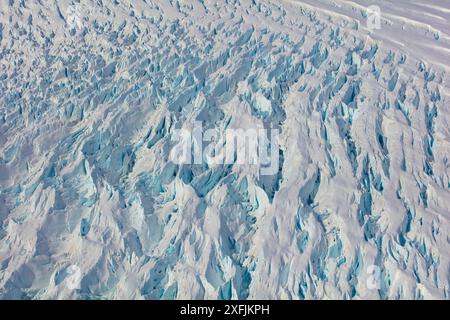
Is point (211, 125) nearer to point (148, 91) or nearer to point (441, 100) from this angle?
point (148, 91)

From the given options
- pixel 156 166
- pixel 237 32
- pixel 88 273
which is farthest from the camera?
pixel 237 32

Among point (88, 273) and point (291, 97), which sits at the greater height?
point (291, 97)

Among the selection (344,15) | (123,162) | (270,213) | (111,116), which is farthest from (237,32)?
(270,213)

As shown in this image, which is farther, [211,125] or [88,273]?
[211,125]
